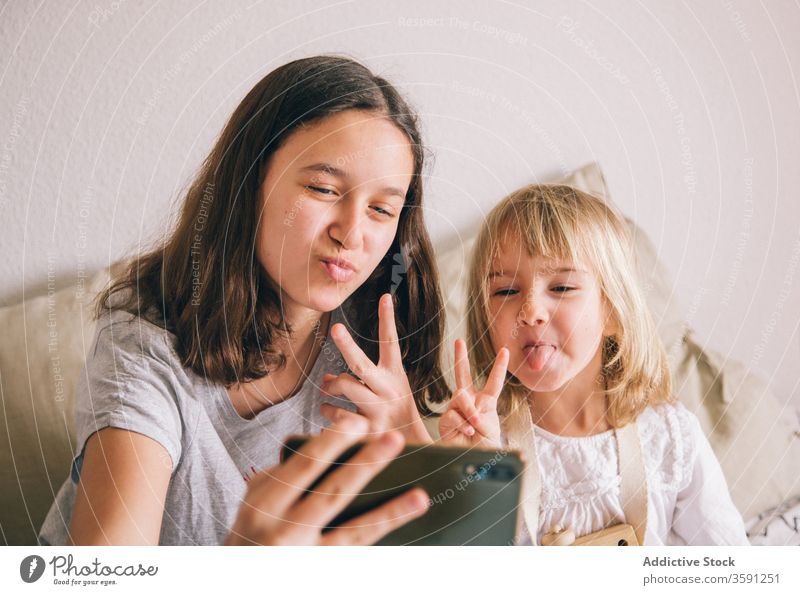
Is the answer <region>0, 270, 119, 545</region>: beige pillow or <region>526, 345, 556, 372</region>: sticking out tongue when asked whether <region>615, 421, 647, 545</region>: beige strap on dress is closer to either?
<region>526, 345, 556, 372</region>: sticking out tongue

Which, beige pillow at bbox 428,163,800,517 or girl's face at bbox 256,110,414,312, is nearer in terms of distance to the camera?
girl's face at bbox 256,110,414,312

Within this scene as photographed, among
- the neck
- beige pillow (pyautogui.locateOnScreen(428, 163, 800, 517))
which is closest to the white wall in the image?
beige pillow (pyautogui.locateOnScreen(428, 163, 800, 517))

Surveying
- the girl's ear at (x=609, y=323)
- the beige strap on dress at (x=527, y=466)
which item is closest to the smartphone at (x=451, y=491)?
the beige strap on dress at (x=527, y=466)

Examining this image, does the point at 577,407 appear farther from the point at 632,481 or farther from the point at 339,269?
the point at 339,269

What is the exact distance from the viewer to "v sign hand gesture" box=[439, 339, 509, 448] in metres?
0.55

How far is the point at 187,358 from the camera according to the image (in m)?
0.53

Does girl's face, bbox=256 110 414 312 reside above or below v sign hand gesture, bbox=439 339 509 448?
above

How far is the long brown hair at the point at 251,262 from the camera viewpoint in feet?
1.70

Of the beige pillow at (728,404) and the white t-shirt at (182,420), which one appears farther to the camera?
the beige pillow at (728,404)

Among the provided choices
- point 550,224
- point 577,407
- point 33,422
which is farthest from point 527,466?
point 33,422

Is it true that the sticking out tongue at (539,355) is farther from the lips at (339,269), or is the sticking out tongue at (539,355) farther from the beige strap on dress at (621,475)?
the lips at (339,269)

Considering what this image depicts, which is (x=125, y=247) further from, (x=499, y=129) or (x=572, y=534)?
(x=572, y=534)

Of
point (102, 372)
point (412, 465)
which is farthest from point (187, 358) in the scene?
point (412, 465)

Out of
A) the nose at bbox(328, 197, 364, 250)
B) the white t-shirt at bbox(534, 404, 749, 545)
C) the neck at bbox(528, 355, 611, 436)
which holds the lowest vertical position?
the white t-shirt at bbox(534, 404, 749, 545)
